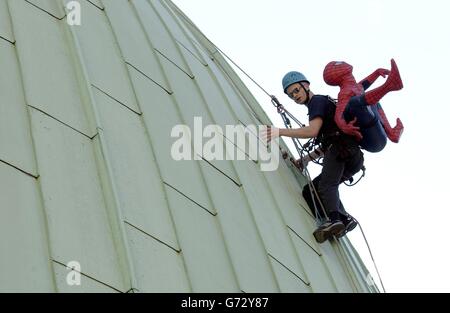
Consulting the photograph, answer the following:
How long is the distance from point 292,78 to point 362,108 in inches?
40.0

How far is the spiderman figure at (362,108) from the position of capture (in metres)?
12.5

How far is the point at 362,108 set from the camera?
41.5 feet

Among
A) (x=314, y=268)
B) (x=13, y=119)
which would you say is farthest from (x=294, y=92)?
(x=13, y=119)

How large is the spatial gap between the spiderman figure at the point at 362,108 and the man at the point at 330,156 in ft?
0.30

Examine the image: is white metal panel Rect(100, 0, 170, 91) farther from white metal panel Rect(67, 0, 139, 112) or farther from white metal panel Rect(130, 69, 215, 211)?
white metal panel Rect(130, 69, 215, 211)

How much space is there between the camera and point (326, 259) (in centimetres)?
1258

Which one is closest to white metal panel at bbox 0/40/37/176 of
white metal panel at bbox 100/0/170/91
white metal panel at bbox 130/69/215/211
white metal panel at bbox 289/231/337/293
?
white metal panel at bbox 130/69/215/211

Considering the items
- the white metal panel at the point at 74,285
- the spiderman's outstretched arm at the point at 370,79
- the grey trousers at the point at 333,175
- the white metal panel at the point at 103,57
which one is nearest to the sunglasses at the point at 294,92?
the spiderman's outstretched arm at the point at 370,79

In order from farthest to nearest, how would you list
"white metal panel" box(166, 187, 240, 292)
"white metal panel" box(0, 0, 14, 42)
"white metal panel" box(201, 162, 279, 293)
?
"white metal panel" box(0, 0, 14, 42), "white metal panel" box(201, 162, 279, 293), "white metal panel" box(166, 187, 240, 292)

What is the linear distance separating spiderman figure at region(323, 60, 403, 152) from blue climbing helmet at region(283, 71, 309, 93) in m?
0.35

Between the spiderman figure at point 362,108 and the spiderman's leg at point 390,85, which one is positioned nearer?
the spiderman's leg at point 390,85

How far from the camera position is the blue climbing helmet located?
13.4 m

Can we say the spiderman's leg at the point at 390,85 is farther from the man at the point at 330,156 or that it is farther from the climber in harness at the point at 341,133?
the man at the point at 330,156

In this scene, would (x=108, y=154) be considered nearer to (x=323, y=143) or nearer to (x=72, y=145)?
(x=72, y=145)
